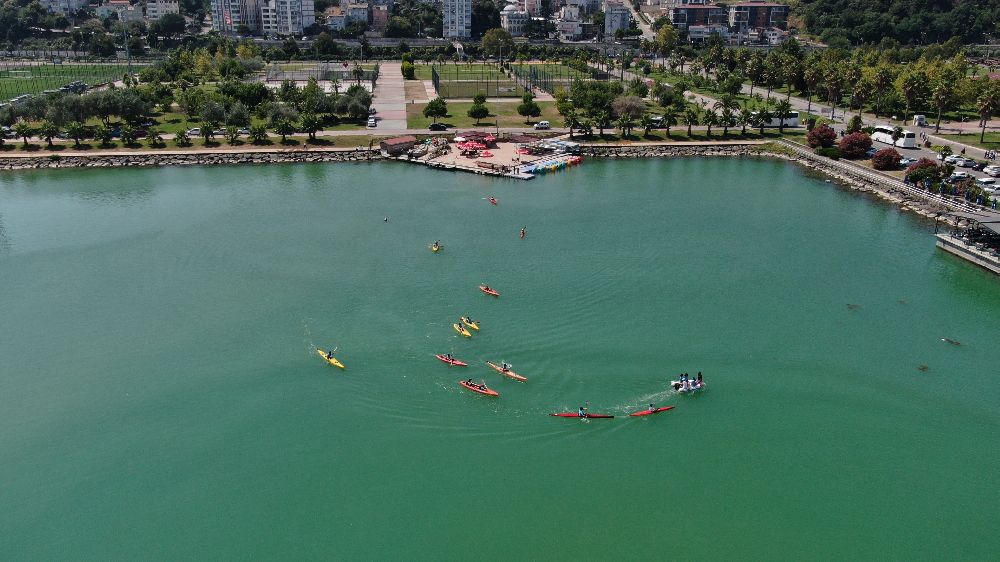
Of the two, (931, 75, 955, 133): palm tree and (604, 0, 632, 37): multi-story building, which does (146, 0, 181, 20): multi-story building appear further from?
(931, 75, 955, 133): palm tree

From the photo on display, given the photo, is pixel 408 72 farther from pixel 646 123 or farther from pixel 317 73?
pixel 646 123

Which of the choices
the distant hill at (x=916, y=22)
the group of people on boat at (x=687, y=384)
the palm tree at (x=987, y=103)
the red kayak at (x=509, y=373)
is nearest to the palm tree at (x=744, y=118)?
the palm tree at (x=987, y=103)

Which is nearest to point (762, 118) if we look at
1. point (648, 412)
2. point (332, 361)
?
point (648, 412)

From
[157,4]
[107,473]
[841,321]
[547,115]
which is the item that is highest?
[157,4]

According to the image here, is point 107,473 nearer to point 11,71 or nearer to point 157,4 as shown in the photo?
point 11,71

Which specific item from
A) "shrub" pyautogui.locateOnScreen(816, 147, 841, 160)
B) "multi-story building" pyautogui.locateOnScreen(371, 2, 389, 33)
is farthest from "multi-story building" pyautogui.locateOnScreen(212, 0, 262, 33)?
"shrub" pyautogui.locateOnScreen(816, 147, 841, 160)

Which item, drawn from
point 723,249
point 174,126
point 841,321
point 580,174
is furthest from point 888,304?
point 174,126

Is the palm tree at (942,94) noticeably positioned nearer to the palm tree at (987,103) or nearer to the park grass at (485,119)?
the palm tree at (987,103)

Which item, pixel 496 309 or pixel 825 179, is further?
pixel 825 179
